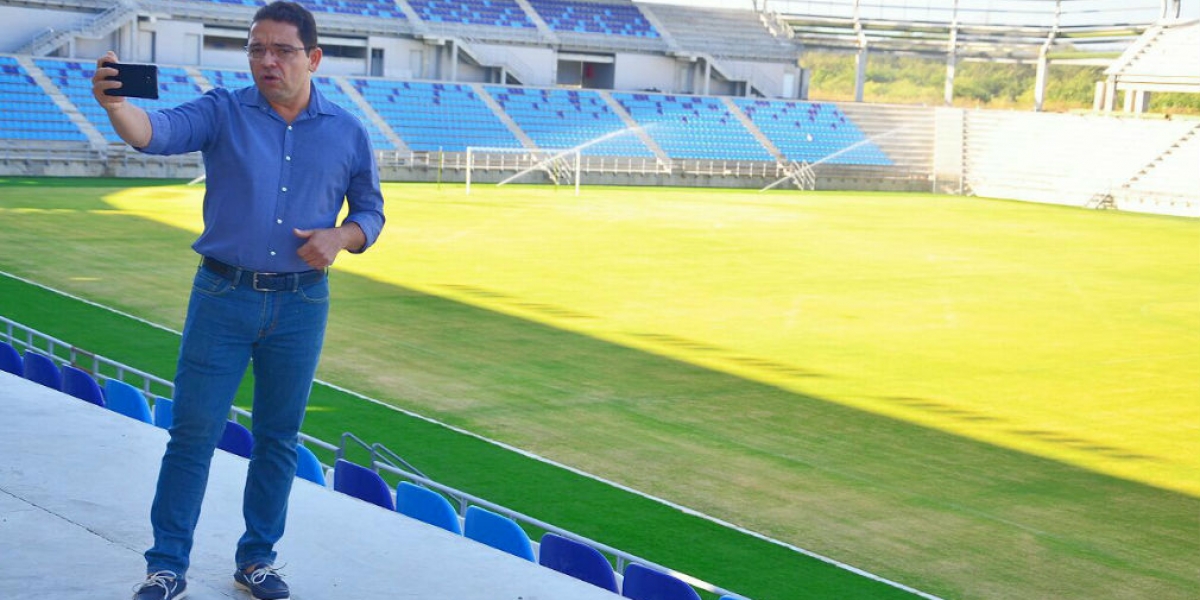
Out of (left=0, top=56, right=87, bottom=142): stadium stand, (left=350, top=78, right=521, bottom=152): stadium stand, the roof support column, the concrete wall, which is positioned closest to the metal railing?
(left=0, top=56, right=87, bottom=142): stadium stand

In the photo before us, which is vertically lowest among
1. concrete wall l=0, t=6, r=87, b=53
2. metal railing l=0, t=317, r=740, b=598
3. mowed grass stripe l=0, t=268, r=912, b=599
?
mowed grass stripe l=0, t=268, r=912, b=599

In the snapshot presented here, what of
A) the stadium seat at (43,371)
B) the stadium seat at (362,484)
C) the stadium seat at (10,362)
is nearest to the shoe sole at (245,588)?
the stadium seat at (362,484)

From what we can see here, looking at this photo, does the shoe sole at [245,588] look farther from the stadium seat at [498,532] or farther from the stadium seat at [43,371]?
the stadium seat at [43,371]

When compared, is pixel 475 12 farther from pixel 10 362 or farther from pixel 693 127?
pixel 10 362

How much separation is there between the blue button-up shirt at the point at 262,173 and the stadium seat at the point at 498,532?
2.40 meters

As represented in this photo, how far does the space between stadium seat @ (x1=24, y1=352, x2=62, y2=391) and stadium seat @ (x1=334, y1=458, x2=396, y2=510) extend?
3069 mm

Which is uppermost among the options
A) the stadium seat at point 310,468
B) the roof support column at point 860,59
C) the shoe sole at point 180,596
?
the roof support column at point 860,59

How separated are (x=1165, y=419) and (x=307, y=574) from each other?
1384 cm

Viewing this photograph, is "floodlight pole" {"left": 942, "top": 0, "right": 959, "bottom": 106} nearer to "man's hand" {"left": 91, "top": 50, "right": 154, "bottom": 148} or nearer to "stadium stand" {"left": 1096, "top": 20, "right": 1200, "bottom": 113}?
"stadium stand" {"left": 1096, "top": 20, "right": 1200, "bottom": 113}

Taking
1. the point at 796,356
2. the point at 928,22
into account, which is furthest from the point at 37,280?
the point at 928,22

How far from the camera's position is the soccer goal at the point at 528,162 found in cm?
5003

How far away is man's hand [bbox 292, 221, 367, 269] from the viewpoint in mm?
4855

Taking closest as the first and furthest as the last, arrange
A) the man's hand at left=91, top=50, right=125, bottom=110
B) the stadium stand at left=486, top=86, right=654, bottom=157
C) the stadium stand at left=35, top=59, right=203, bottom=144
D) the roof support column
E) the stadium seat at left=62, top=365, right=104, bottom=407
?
1. the man's hand at left=91, top=50, right=125, bottom=110
2. the stadium seat at left=62, top=365, right=104, bottom=407
3. the stadium stand at left=35, top=59, right=203, bottom=144
4. the stadium stand at left=486, top=86, right=654, bottom=157
5. the roof support column

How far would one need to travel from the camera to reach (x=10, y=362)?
34.6ft
